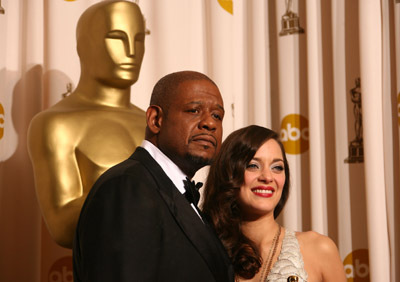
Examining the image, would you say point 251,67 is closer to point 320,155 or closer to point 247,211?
point 320,155

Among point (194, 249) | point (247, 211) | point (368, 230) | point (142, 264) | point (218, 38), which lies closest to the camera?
point (142, 264)

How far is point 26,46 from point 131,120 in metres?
0.95

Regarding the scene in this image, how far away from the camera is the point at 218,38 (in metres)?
2.60

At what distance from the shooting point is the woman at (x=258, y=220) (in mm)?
1587

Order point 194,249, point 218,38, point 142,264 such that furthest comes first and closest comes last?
point 218,38 < point 194,249 < point 142,264

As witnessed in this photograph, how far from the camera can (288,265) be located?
1579mm

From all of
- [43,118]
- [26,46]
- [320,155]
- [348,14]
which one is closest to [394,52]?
[348,14]

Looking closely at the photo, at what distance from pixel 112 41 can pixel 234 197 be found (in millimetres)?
687

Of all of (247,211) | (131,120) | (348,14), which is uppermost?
(348,14)

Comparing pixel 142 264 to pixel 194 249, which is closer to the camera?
pixel 142 264

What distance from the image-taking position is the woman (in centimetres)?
159

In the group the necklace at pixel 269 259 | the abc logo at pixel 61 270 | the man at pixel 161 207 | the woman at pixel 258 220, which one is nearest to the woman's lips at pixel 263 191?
the woman at pixel 258 220

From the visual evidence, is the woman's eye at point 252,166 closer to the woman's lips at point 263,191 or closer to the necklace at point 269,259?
the woman's lips at point 263,191

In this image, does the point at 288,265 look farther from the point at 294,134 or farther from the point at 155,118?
the point at 294,134
